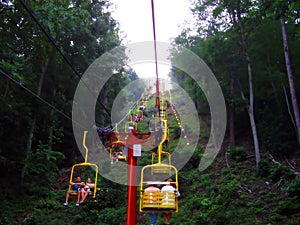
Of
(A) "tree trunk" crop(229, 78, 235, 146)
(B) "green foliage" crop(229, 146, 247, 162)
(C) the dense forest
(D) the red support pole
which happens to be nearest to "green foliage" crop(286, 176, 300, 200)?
(C) the dense forest

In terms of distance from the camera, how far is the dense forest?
1035 cm

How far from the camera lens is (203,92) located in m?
18.8

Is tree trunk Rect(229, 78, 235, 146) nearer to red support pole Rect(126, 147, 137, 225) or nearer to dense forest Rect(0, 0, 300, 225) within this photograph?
dense forest Rect(0, 0, 300, 225)

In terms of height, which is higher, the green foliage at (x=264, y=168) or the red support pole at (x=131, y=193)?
the green foliage at (x=264, y=168)

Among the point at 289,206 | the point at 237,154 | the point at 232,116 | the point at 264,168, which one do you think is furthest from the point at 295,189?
the point at 232,116

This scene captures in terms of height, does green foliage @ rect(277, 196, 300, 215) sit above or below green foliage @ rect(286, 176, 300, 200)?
below

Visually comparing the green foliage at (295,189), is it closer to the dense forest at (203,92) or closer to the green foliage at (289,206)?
the dense forest at (203,92)

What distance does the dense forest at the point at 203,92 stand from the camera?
34.0ft

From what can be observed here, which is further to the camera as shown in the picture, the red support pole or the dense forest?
the dense forest

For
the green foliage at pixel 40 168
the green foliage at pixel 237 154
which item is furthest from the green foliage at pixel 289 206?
the green foliage at pixel 40 168

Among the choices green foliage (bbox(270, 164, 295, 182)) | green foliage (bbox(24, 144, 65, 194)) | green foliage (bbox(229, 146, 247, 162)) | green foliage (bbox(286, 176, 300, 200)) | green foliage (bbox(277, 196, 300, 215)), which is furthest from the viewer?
green foliage (bbox(229, 146, 247, 162))

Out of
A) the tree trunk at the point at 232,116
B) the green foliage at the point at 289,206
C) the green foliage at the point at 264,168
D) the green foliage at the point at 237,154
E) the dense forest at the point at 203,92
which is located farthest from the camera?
the tree trunk at the point at 232,116

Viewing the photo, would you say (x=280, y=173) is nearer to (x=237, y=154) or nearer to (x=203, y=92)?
(x=237, y=154)

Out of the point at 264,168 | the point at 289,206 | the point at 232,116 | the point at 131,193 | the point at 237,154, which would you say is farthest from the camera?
the point at 232,116
